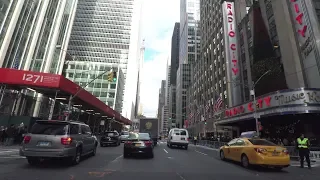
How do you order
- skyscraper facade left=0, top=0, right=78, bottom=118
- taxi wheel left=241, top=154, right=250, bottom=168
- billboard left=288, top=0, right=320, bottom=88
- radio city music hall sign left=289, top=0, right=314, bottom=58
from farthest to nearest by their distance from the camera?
skyscraper facade left=0, top=0, right=78, bottom=118 → radio city music hall sign left=289, top=0, right=314, bottom=58 → billboard left=288, top=0, right=320, bottom=88 → taxi wheel left=241, top=154, right=250, bottom=168

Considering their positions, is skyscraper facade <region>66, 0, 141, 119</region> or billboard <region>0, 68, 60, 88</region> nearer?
Answer: billboard <region>0, 68, 60, 88</region>

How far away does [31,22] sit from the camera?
4091 cm

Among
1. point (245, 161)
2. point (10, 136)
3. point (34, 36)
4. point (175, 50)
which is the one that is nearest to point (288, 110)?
point (245, 161)

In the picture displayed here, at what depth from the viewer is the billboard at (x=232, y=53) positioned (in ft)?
140

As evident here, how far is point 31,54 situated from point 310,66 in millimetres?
42473

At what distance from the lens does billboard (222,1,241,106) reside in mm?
42562

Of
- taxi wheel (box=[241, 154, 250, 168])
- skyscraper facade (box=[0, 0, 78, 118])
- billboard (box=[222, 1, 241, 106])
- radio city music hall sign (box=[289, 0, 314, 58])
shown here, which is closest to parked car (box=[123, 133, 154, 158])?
taxi wheel (box=[241, 154, 250, 168])

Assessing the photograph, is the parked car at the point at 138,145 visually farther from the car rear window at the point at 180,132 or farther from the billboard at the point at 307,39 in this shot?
the billboard at the point at 307,39

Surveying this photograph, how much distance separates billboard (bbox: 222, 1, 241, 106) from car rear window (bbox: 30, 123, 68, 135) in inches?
1453

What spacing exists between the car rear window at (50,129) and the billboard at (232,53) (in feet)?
121

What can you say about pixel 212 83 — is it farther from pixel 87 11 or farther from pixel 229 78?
pixel 87 11

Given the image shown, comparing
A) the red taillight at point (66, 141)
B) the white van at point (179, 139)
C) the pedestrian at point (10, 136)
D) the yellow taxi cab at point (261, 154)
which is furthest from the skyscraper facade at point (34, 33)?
the yellow taxi cab at point (261, 154)

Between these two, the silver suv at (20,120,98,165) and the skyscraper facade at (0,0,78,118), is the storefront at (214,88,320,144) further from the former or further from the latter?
the skyscraper facade at (0,0,78,118)

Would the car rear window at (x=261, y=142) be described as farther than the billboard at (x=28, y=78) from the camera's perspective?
No
